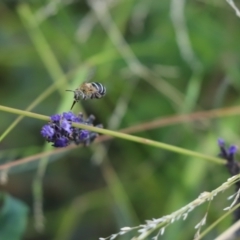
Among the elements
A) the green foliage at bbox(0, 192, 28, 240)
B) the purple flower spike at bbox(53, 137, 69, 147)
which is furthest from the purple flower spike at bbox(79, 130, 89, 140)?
the green foliage at bbox(0, 192, 28, 240)

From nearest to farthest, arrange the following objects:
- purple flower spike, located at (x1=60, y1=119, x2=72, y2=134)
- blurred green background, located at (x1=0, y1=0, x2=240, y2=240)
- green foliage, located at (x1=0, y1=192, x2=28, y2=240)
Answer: purple flower spike, located at (x1=60, y1=119, x2=72, y2=134) < green foliage, located at (x1=0, y1=192, x2=28, y2=240) < blurred green background, located at (x1=0, y1=0, x2=240, y2=240)

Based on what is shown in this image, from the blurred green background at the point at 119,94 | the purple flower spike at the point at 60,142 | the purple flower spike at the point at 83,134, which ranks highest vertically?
the blurred green background at the point at 119,94

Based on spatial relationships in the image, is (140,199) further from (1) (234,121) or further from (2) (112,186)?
(1) (234,121)

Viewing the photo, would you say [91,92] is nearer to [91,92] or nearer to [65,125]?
[91,92]

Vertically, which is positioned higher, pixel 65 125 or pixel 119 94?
pixel 119 94

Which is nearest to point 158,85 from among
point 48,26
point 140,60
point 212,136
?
point 140,60

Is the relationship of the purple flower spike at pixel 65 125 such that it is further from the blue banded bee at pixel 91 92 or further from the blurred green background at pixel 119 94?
the blurred green background at pixel 119 94

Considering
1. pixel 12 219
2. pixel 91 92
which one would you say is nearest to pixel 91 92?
pixel 91 92

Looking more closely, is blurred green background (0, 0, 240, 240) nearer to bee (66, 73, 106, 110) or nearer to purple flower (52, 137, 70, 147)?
bee (66, 73, 106, 110)

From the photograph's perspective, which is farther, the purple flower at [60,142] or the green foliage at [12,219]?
the green foliage at [12,219]

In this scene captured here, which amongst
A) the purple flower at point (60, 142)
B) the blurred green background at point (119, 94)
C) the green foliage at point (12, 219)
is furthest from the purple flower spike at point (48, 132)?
the blurred green background at point (119, 94)
